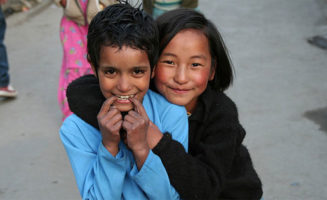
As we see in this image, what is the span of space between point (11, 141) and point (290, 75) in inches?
118

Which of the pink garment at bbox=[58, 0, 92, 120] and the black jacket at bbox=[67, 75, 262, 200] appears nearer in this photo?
the black jacket at bbox=[67, 75, 262, 200]

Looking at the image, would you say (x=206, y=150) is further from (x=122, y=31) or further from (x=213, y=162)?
(x=122, y=31)

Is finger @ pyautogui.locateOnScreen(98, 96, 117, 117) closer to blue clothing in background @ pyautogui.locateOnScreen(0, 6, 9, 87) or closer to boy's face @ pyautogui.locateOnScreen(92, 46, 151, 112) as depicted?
boy's face @ pyautogui.locateOnScreen(92, 46, 151, 112)

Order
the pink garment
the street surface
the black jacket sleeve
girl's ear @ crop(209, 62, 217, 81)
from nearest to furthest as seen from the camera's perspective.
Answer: the black jacket sleeve, girl's ear @ crop(209, 62, 217, 81), the street surface, the pink garment

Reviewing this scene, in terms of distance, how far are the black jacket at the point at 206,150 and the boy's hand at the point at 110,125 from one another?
Result: 153 mm

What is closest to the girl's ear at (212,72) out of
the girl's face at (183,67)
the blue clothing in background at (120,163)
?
the girl's face at (183,67)

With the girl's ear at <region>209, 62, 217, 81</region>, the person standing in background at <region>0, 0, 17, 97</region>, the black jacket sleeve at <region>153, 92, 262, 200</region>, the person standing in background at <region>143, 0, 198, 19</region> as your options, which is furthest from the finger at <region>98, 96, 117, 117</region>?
the person standing in background at <region>0, 0, 17, 97</region>

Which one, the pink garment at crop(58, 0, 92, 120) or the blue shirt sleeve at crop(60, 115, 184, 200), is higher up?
the blue shirt sleeve at crop(60, 115, 184, 200)

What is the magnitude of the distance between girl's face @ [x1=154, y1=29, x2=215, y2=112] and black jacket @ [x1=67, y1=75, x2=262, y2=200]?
0.12 metres

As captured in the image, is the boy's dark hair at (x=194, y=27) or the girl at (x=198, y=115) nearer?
the girl at (x=198, y=115)

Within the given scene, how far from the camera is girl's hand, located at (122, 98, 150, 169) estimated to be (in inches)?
57.8

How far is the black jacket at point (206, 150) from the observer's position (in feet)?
5.13

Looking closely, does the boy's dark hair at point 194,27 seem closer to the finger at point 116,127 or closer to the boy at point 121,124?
the boy at point 121,124

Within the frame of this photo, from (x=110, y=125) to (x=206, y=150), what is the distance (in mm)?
418
